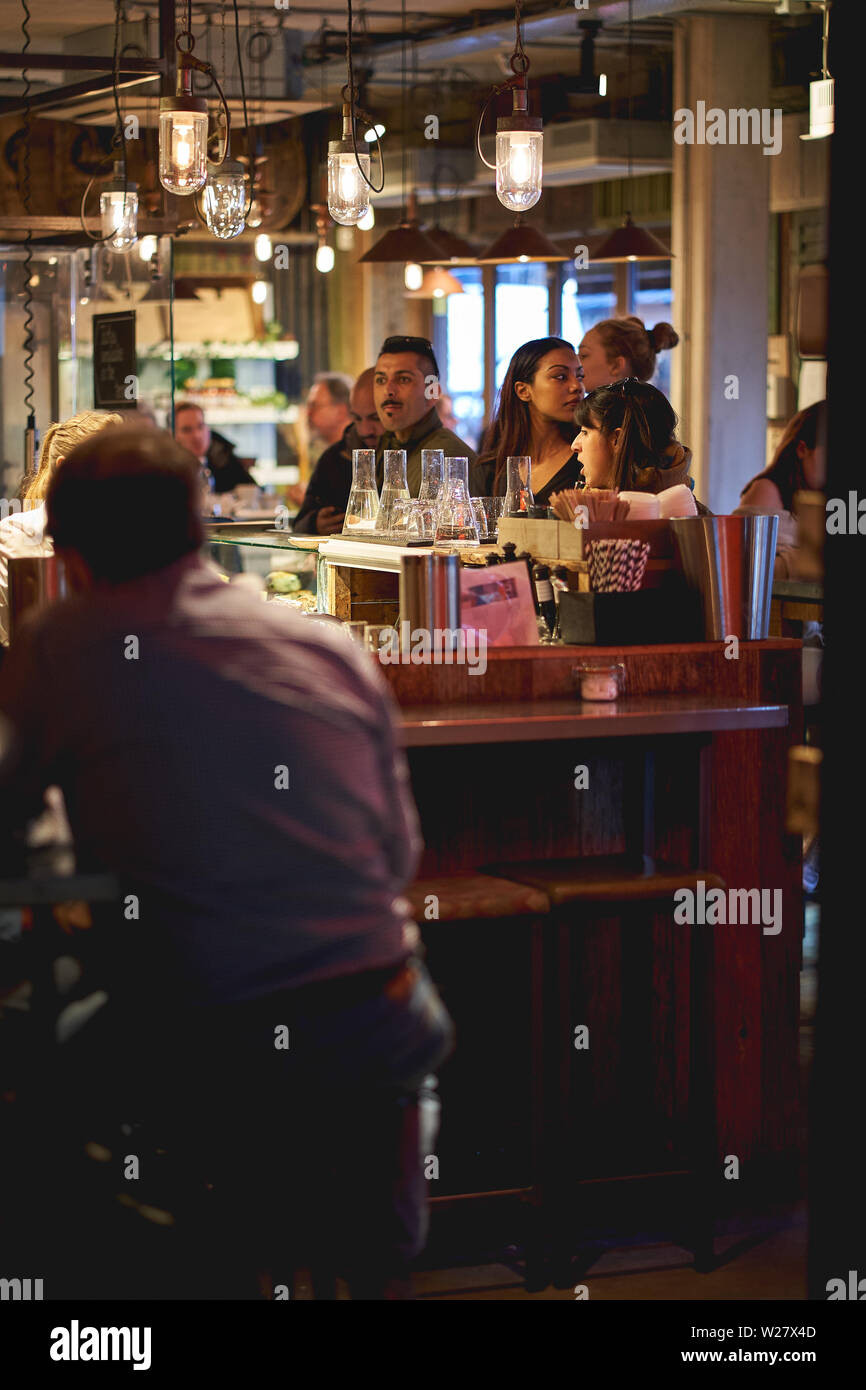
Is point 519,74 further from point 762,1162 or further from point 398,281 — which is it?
point 398,281

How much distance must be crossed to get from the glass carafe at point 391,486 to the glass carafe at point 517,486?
0.27m

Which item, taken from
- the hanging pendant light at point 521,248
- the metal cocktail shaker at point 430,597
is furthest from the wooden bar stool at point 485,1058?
the hanging pendant light at point 521,248

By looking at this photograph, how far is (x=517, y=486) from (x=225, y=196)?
1.41m

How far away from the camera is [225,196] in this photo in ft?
17.9

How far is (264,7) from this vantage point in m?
9.27

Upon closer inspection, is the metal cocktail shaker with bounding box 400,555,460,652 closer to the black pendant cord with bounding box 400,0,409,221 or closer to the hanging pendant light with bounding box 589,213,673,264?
the hanging pendant light with bounding box 589,213,673,264

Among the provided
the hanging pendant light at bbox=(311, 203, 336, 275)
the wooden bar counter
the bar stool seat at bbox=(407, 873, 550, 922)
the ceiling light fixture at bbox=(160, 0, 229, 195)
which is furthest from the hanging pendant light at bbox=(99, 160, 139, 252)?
the hanging pendant light at bbox=(311, 203, 336, 275)

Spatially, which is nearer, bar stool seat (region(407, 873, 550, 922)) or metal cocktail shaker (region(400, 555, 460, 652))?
bar stool seat (region(407, 873, 550, 922))

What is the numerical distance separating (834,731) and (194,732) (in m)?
0.78

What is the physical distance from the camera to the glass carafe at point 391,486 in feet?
15.8

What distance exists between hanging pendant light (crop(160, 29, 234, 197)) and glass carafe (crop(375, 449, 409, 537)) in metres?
0.94

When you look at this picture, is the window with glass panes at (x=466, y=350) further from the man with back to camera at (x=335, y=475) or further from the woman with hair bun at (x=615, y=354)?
the woman with hair bun at (x=615, y=354)

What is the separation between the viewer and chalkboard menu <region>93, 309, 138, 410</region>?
744 centimetres
